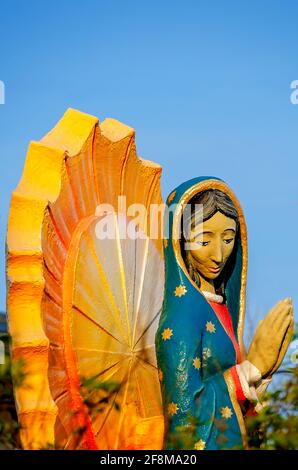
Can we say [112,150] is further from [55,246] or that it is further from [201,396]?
[201,396]

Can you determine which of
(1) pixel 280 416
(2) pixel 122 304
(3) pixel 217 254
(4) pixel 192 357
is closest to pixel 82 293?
(2) pixel 122 304

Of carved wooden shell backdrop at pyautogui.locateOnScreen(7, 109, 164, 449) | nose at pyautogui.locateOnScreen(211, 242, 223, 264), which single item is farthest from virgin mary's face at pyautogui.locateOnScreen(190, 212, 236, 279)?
carved wooden shell backdrop at pyautogui.locateOnScreen(7, 109, 164, 449)

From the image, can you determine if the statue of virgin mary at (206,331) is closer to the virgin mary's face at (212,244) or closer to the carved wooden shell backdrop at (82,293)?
the virgin mary's face at (212,244)

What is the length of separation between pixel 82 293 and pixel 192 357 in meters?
0.68

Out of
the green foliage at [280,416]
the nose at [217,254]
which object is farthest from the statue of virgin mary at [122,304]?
the green foliage at [280,416]

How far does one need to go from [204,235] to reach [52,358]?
4.02ft

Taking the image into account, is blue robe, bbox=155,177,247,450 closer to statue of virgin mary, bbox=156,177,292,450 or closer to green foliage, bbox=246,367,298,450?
statue of virgin mary, bbox=156,177,292,450

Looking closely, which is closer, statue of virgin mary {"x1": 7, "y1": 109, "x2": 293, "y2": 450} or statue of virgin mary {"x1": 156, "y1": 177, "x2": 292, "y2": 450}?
statue of virgin mary {"x1": 7, "y1": 109, "x2": 293, "y2": 450}

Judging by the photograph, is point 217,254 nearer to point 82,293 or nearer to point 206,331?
point 206,331

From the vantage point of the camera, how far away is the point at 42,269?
5.18 m

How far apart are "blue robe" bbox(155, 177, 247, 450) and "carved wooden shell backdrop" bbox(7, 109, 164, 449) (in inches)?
8.4

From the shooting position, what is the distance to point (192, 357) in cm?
557

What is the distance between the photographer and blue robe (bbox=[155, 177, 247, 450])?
18.0ft
